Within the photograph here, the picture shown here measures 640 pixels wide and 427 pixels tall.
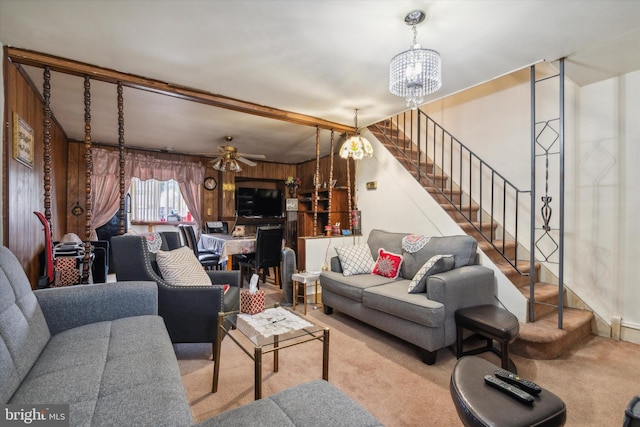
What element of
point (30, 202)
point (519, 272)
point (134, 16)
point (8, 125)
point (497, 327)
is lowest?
point (497, 327)

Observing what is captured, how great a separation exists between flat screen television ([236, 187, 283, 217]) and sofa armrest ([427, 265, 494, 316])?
5.21 m

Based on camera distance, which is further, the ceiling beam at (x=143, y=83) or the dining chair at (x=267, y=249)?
the dining chair at (x=267, y=249)

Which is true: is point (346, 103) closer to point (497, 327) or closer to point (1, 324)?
point (497, 327)

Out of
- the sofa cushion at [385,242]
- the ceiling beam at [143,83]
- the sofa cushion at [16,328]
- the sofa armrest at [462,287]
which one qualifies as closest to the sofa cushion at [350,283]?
the sofa cushion at [385,242]

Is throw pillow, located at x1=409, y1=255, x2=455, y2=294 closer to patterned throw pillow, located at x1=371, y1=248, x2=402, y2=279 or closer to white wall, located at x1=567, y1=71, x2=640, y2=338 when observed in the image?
patterned throw pillow, located at x1=371, y1=248, x2=402, y2=279

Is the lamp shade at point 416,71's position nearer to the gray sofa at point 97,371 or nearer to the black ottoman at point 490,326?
the black ottoman at point 490,326

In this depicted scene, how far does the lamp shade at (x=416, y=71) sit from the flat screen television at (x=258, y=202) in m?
5.26

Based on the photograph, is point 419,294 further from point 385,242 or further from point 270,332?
point 270,332

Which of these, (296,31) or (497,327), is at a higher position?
(296,31)

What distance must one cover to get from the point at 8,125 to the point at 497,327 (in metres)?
4.10

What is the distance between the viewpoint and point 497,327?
2064 millimetres

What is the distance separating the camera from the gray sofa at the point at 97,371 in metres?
1.03

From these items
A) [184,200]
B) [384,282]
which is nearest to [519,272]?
[384,282]

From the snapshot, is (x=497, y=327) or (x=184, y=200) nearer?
(x=497, y=327)
